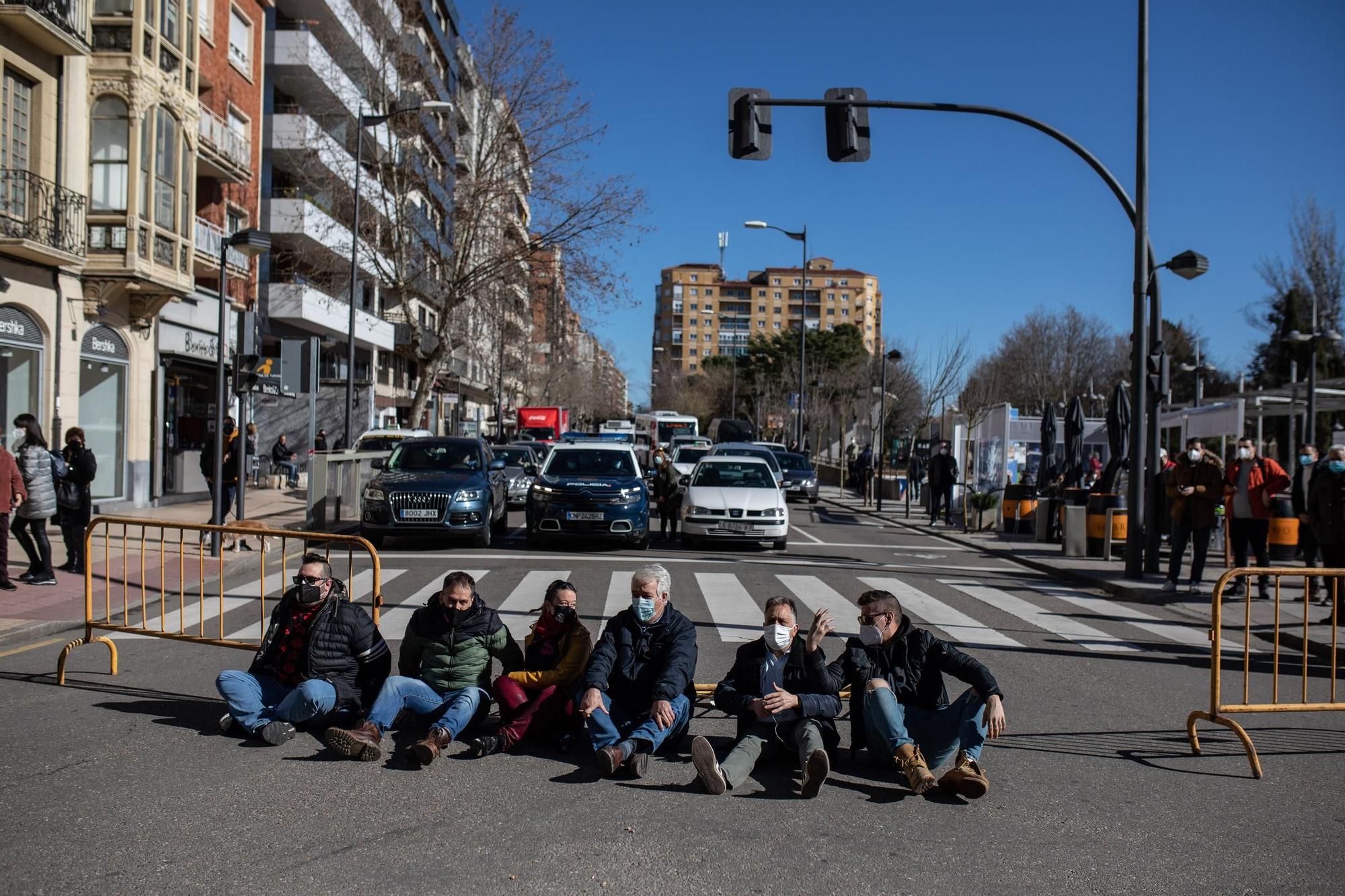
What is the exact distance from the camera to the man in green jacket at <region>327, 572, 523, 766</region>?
6012 mm

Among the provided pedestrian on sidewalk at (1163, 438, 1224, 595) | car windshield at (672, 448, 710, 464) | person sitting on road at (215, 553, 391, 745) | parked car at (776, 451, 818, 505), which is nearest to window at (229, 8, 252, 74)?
car windshield at (672, 448, 710, 464)

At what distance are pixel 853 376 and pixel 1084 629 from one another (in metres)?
57.1

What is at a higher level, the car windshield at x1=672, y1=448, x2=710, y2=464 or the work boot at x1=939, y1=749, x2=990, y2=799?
the car windshield at x1=672, y1=448, x2=710, y2=464

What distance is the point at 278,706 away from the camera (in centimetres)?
613

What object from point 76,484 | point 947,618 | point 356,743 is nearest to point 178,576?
point 76,484

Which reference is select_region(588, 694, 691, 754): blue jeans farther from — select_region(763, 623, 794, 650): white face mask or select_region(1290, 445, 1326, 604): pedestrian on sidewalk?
select_region(1290, 445, 1326, 604): pedestrian on sidewalk

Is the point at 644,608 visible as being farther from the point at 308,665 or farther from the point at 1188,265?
the point at 1188,265

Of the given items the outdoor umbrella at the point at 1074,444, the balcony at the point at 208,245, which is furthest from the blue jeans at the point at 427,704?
the balcony at the point at 208,245

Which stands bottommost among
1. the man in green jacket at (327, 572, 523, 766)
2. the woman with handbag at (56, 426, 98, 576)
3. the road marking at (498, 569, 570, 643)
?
the road marking at (498, 569, 570, 643)

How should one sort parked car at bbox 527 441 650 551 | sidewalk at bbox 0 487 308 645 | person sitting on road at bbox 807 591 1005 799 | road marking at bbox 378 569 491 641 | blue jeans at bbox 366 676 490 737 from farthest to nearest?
parked car at bbox 527 441 650 551, road marking at bbox 378 569 491 641, sidewalk at bbox 0 487 308 645, blue jeans at bbox 366 676 490 737, person sitting on road at bbox 807 591 1005 799

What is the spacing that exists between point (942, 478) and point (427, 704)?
20090 millimetres

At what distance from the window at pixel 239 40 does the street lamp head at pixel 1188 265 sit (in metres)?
23.0

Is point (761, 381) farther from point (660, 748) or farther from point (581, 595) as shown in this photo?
point (660, 748)

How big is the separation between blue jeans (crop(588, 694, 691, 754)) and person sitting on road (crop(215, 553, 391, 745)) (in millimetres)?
1461
